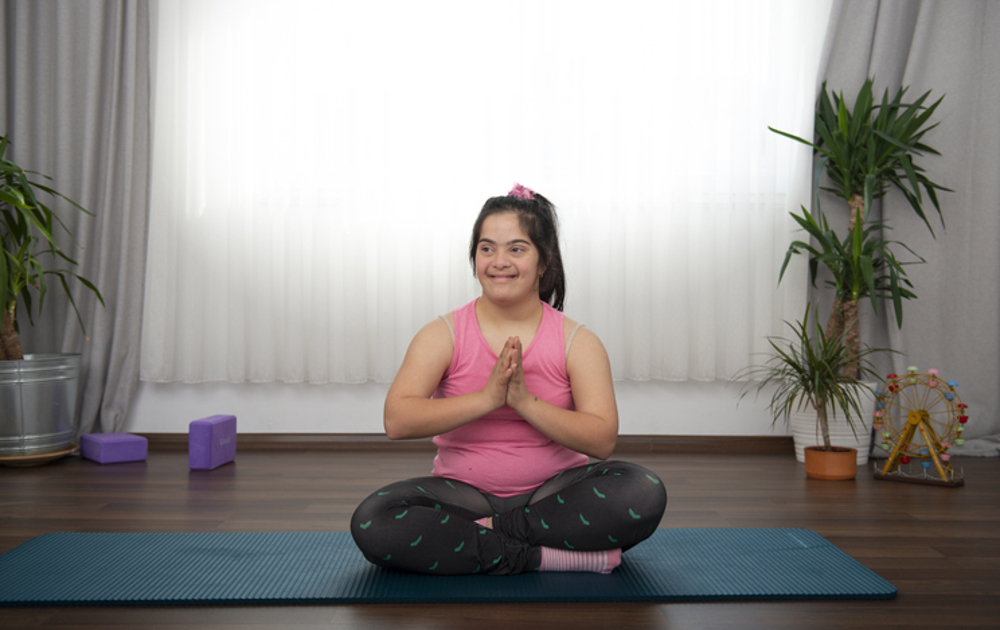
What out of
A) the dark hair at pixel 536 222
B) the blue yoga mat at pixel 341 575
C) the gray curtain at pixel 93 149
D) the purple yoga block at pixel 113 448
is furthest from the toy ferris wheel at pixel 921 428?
the gray curtain at pixel 93 149

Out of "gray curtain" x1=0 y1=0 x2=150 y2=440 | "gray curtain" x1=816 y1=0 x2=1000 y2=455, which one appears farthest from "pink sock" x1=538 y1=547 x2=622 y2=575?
"gray curtain" x1=0 y1=0 x2=150 y2=440

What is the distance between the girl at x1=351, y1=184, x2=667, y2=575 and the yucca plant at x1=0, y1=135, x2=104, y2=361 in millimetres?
1855

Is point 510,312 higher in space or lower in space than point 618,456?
higher

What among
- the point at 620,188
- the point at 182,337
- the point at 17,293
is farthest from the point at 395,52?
the point at 17,293

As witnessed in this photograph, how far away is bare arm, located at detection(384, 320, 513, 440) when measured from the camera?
1.46 metres

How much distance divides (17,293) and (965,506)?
10.8ft

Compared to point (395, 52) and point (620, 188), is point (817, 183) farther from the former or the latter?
point (395, 52)

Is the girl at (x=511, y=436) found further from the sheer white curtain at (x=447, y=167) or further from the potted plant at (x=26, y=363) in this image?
the potted plant at (x=26, y=363)

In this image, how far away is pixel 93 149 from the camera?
10.0 ft

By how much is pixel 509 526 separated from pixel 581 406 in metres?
0.29

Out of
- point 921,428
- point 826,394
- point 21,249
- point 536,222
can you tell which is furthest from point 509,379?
point 21,249

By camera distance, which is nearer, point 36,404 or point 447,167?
point 36,404

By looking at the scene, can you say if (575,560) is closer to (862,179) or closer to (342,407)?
(342,407)

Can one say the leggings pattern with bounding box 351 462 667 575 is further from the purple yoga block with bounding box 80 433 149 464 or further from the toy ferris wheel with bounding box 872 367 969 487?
the purple yoga block with bounding box 80 433 149 464
